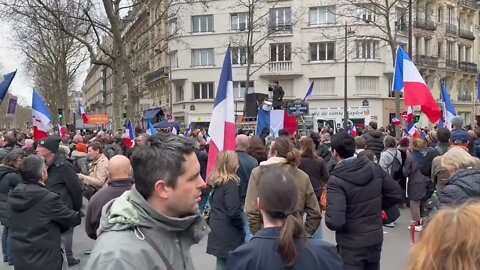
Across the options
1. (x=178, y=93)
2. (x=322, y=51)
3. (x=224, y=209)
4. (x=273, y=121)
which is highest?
(x=322, y=51)

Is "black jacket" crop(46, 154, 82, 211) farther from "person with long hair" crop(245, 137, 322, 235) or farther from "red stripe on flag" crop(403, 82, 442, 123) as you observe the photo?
"red stripe on flag" crop(403, 82, 442, 123)

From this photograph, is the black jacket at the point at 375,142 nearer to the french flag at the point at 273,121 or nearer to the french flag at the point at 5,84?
the french flag at the point at 273,121

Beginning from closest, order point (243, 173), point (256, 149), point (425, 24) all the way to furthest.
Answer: point (243, 173)
point (256, 149)
point (425, 24)

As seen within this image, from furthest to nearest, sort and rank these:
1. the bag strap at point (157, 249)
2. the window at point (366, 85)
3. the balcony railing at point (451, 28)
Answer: the balcony railing at point (451, 28)
the window at point (366, 85)
the bag strap at point (157, 249)

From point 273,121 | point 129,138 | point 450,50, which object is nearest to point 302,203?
point 273,121

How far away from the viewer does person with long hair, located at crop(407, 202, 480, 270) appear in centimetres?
174

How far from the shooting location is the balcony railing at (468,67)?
170 feet

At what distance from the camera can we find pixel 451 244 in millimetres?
1757

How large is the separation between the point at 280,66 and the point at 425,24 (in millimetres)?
14081

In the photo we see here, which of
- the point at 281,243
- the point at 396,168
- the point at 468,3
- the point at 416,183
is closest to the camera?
the point at 281,243

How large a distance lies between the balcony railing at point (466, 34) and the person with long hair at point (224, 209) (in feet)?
172

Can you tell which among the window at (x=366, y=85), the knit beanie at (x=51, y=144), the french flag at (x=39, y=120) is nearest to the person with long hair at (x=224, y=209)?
the knit beanie at (x=51, y=144)

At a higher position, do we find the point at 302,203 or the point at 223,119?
the point at 223,119

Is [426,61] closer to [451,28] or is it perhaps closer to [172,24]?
[451,28]
